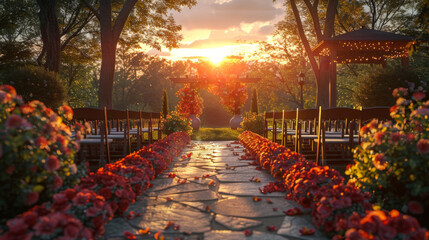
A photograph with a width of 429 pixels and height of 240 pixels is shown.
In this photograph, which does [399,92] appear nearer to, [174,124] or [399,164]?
[399,164]

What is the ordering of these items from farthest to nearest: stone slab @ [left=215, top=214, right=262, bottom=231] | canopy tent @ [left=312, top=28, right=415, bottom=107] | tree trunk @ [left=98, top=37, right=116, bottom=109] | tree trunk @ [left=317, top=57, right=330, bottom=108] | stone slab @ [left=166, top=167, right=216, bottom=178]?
tree trunk @ [left=317, top=57, right=330, bottom=108] < tree trunk @ [left=98, top=37, right=116, bottom=109] < canopy tent @ [left=312, top=28, right=415, bottom=107] < stone slab @ [left=166, top=167, right=216, bottom=178] < stone slab @ [left=215, top=214, right=262, bottom=231]

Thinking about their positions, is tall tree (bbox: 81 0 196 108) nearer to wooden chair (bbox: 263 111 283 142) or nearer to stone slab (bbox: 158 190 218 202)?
wooden chair (bbox: 263 111 283 142)

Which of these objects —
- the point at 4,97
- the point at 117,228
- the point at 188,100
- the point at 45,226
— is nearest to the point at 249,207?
the point at 117,228

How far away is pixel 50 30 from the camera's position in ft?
42.3

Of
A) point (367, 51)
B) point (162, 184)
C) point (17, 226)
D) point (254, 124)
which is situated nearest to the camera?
point (17, 226)

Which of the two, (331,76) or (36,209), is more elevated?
(331,76)

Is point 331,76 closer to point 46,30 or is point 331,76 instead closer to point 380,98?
point 380,98

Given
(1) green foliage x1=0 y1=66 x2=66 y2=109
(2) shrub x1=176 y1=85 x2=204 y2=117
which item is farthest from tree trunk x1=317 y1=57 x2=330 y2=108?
(1) green foliage x1=0 y1=66 x2=66 y2=109

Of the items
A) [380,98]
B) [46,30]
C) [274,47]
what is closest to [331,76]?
[380,98]

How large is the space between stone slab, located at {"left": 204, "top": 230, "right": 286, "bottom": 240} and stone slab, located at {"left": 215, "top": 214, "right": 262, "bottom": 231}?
0.13 metres

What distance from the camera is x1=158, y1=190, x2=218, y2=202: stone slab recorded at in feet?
13.0

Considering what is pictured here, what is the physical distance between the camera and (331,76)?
45.3 ft

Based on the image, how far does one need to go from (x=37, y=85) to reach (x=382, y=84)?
1201 cm

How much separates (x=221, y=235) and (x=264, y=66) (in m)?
26.6
